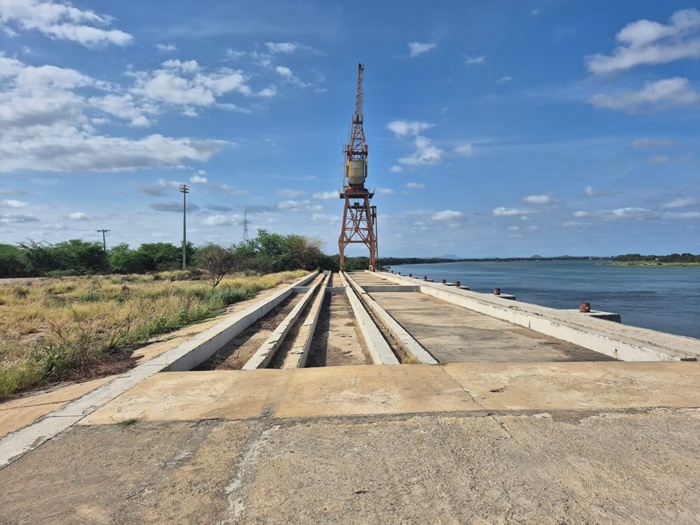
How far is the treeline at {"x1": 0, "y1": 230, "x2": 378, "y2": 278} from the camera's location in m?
50.5

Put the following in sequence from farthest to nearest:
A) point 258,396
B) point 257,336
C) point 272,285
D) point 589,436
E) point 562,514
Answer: point 272,285 < point 257,336 < point 258,396 < point 589,436 < point 562,514

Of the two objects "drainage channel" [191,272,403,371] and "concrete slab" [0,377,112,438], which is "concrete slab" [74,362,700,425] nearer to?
"concrete slab" [0,377,112,438]

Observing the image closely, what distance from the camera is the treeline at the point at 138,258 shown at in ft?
166

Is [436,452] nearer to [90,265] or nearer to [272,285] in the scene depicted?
[272,285]

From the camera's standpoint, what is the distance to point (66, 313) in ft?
43.6

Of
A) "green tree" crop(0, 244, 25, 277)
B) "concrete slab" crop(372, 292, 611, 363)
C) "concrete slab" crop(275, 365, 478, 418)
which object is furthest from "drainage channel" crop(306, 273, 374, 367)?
"green tree" crop(0, 244, 25, 277)

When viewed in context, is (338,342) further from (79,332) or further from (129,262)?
(129,262)

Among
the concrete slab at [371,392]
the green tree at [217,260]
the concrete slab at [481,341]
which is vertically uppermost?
the green tree at [217,260]

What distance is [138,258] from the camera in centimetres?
6012

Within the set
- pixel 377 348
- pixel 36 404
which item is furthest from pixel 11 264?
pixel 377 348

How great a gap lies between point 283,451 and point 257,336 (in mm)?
5798

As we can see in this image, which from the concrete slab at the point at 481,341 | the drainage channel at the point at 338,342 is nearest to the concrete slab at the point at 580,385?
the concrete slab at the point at 481,341

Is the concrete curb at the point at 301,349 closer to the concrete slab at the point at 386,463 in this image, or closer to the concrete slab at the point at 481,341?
the concrete slab at the point at 481,341

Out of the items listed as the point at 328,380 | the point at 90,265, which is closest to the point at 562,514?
the point at 328,380
